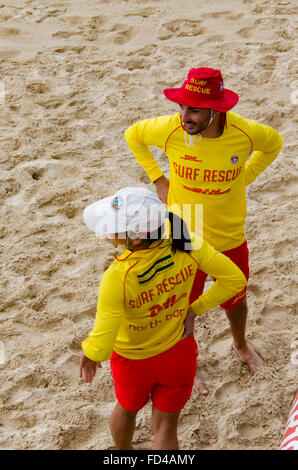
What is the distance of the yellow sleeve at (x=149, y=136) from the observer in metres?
3.09

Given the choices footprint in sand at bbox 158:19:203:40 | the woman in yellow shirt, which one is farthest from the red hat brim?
footprint in sand at bbox 158:19:203:40

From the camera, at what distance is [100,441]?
10.3 ft

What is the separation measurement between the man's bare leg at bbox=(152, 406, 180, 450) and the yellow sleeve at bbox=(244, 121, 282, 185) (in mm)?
1327

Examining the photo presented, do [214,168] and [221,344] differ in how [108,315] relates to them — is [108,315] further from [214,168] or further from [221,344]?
[221,344]

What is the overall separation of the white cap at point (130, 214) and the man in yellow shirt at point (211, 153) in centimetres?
66

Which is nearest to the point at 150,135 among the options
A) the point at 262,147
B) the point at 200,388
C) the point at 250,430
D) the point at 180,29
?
the point at 262,147

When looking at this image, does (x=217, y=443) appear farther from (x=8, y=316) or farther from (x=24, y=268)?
(x=24, y=268)

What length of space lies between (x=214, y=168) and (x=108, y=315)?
0.96 meters

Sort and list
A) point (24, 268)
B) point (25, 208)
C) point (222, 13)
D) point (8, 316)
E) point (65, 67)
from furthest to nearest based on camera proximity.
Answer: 1. point (222, 13)
2. point (65, 67)
3. point (25, 208)
4. point (24, 268)
5. point (8, 316)

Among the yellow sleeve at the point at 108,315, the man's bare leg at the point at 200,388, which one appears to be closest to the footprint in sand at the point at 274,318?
the man's bare leg at the point at 200,388

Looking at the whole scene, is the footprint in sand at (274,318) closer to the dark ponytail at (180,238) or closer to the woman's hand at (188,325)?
the woman's hand at (188,325)

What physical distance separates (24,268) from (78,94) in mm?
2094

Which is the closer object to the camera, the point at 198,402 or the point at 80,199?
the point at 198,402

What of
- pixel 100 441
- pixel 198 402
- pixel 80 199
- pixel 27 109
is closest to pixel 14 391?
pixel 100 441
